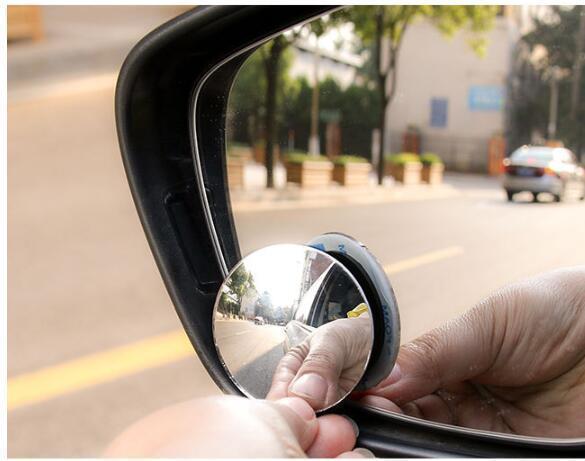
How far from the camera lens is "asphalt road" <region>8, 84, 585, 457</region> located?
0.82 m

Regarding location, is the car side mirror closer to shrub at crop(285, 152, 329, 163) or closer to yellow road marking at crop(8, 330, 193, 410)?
shrub at crop(285, 152, 329, 163)

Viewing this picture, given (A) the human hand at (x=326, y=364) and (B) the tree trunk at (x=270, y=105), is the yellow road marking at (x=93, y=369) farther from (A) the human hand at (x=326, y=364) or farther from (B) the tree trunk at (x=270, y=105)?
(A) the human hand at (x=326, y=364)

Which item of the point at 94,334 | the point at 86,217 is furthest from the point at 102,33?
the point at 94,334

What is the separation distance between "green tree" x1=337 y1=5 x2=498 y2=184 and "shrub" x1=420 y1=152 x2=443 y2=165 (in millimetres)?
43

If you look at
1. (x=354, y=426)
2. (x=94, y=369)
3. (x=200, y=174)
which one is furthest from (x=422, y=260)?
(x=94, y=369)

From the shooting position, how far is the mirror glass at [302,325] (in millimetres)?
767

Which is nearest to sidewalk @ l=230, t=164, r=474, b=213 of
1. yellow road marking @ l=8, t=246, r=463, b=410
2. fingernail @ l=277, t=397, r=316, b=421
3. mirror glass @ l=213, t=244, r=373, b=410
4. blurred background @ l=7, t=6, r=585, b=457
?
blurred background @ l=7, t=6, r=585, b=457

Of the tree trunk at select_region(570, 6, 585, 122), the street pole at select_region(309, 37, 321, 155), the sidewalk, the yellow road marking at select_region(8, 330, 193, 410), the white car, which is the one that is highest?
the tree trunk at select_region(570, 6, 585, 122)

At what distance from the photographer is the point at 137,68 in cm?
94

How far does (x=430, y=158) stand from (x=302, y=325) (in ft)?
0.73

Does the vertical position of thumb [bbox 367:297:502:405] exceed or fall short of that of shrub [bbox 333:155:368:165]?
it falls short

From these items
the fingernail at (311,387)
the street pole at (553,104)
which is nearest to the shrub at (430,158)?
the street pole at (553,104)

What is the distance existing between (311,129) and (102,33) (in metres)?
15.4

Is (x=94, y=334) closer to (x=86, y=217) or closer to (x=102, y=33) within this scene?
(x=86, y=217)
